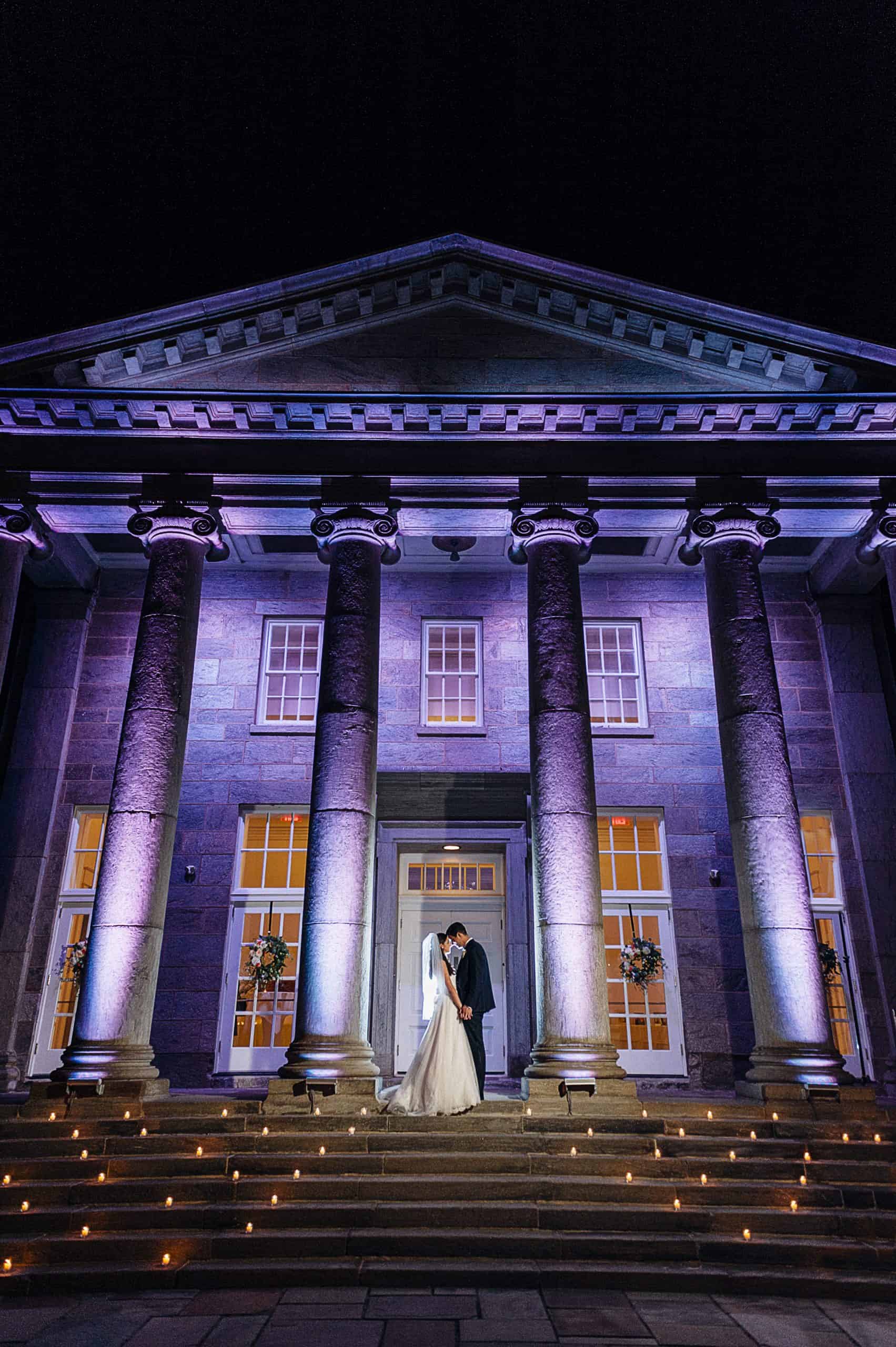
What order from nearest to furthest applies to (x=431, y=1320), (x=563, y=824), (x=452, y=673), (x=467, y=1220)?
(x=431, y=1320)
(x=467, y=1220)
(x=563, y=824)
(x=452, y=673)

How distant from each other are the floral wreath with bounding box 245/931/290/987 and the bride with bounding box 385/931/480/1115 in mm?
4230

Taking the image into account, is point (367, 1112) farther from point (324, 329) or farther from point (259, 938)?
point (324, 329)

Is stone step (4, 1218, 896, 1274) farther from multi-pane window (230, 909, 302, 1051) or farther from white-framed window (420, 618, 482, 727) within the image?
white-framed window (420, 618, 482, 727)

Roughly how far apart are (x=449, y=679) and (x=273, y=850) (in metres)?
4.60

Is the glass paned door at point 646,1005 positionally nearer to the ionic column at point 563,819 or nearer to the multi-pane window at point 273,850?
the ionic column at point 563,819

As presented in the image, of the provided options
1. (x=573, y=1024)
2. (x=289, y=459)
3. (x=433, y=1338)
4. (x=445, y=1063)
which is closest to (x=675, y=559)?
(x=289, y=459)

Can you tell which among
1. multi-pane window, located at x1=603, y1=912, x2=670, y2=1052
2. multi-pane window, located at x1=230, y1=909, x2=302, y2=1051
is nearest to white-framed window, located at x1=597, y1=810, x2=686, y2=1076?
multi-pane window, located at x1=603, y1=912, x2=670, y2=1052

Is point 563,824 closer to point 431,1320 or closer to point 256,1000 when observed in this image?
point 431,1320

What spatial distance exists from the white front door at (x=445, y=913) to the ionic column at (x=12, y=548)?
7825mm

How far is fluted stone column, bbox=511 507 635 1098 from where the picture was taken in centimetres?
1086

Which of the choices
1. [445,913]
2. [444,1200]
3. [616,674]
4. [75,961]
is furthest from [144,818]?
[616,674]

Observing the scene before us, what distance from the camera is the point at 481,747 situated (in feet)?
53.6

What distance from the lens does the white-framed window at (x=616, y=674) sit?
16.8 meters

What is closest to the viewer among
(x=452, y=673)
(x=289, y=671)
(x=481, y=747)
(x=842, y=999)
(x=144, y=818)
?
(x=144, y=818)
